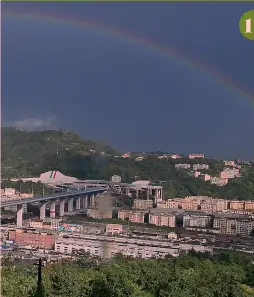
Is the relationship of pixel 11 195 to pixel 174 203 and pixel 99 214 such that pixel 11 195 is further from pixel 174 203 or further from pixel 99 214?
pixel 174 203

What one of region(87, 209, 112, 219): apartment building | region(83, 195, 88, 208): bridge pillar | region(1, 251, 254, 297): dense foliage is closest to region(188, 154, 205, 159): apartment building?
region(83, 195, 88, 208): bridge pillar

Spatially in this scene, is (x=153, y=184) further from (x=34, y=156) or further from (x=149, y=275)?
(x=149, y=275)

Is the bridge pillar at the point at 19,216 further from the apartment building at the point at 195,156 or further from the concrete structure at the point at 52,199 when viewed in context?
the apartment building at the point at 195,156

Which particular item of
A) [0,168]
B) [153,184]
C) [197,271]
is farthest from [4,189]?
[197,271]

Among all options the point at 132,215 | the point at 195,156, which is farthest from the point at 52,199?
the point at 195,156

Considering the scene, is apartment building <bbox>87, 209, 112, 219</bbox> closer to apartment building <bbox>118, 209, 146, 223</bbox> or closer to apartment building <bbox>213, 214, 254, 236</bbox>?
apartment building <bbox>118, 209, 146, 223</bbox>
